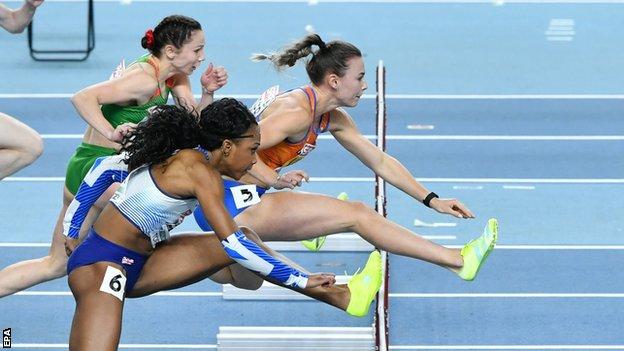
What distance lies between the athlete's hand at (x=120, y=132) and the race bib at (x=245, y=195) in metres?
0.56

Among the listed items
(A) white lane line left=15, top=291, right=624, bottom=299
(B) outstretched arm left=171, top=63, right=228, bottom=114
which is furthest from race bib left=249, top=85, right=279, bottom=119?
(A) white lane line left=15, top=291, right=624, bottom=299

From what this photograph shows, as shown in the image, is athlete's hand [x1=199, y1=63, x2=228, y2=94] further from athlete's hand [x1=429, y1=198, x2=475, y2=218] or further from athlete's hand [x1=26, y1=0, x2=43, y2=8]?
athlete's hand [x1=429, y1=198, x2=475, y2=218]

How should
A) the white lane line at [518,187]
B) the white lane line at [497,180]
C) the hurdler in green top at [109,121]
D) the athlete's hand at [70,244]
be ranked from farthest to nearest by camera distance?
the white lane line at [497,180]
the white lane line at [518,187]
the hurdler in green top at [109,121]
the athlete's hand at [70,244]

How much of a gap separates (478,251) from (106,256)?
1761mm

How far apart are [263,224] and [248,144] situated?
747 mm

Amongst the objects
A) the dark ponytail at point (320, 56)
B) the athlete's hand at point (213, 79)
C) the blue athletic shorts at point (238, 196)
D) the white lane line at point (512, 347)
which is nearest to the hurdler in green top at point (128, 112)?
the athlete's hand at point (213, 79)

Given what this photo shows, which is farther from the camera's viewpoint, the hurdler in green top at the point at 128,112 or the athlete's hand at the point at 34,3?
the athlete's hand at the point at 34,3

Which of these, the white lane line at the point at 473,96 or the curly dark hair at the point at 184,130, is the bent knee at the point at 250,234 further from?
the white lane line at the point at 473,96

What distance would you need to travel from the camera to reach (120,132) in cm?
604

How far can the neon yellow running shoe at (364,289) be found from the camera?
231 inches

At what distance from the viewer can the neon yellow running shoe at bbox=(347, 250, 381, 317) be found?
5.87 m

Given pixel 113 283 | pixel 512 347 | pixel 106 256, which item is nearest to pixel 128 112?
pixel 106 256

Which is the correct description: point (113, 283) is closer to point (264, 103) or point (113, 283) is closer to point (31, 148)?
point (31, 148)

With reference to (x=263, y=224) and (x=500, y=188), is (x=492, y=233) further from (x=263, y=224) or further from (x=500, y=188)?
(x=500, y=188)
